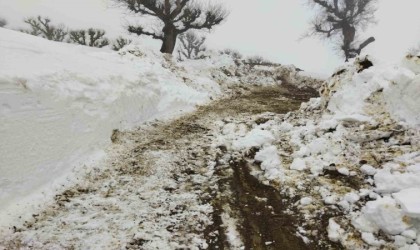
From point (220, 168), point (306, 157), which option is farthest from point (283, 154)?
point (220, 168)

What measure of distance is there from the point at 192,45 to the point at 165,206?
32.5 metres

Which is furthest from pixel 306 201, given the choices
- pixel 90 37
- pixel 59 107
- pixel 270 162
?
pixel 90 37

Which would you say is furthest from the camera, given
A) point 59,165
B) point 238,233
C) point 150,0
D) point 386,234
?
point 150,0

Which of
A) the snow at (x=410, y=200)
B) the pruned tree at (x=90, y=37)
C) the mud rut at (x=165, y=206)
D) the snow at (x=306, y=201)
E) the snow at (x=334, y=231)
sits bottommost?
the mud rut at (x=165, y=206)

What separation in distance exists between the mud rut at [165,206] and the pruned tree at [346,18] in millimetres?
18474

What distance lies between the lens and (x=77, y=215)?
14.1 ft

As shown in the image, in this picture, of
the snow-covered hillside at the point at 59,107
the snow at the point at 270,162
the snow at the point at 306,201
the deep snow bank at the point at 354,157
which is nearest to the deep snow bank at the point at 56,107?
the snow-covered hillside at the point at 59,107

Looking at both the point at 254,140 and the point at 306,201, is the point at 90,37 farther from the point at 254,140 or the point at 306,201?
the point at 306,201

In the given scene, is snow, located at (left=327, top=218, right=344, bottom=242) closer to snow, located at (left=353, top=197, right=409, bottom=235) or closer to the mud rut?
snow, located at (left=353, top=197, right=409, bottom=235)

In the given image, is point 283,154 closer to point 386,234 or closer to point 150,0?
point 386,234

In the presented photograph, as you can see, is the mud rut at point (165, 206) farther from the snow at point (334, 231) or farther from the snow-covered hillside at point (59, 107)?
the snow-covered hillside at point (59, 107)

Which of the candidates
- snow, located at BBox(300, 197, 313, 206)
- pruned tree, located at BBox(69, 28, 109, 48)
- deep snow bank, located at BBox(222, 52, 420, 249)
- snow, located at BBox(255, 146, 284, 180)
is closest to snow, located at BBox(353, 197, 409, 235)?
deep snow bank, located at BBox(222, 52, 420, 249)

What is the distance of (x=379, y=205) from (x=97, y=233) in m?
3.22

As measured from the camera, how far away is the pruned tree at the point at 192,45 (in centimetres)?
3519
